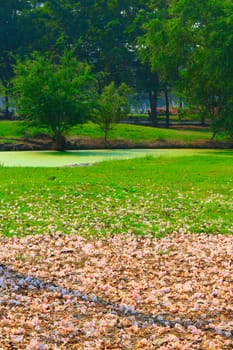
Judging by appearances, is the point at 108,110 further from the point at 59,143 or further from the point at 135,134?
the point at 59,143

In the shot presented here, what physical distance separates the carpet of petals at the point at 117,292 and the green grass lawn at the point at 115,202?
99 centimetres

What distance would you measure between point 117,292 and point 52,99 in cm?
4062

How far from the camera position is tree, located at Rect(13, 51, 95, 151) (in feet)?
161

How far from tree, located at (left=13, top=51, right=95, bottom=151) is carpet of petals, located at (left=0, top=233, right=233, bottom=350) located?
117 ft

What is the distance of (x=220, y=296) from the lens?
375 inches

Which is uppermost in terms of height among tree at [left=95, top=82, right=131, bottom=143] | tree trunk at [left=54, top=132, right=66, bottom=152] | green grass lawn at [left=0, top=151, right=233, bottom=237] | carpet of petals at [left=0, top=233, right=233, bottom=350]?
tree at [left=95, top=82, right=131, bottom=143]

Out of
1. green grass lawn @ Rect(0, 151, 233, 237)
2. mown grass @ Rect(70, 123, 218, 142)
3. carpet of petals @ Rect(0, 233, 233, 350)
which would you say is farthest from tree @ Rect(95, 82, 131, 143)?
carpet of petals @ Rect(0, 233, 233, 350)

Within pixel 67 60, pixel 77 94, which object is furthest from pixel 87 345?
pixel 67 60

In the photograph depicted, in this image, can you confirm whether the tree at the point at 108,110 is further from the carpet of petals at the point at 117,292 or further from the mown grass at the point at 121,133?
the carpet of petals at the point at 117,292

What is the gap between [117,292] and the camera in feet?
32.0

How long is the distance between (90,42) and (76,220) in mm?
71584

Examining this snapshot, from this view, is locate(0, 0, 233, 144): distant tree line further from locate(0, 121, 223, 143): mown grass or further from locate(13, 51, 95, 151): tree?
locate(13, 51, 95, 151): tree

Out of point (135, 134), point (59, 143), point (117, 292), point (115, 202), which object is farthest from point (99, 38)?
point (117, 292)

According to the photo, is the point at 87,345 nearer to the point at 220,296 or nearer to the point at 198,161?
the point at 220,296
